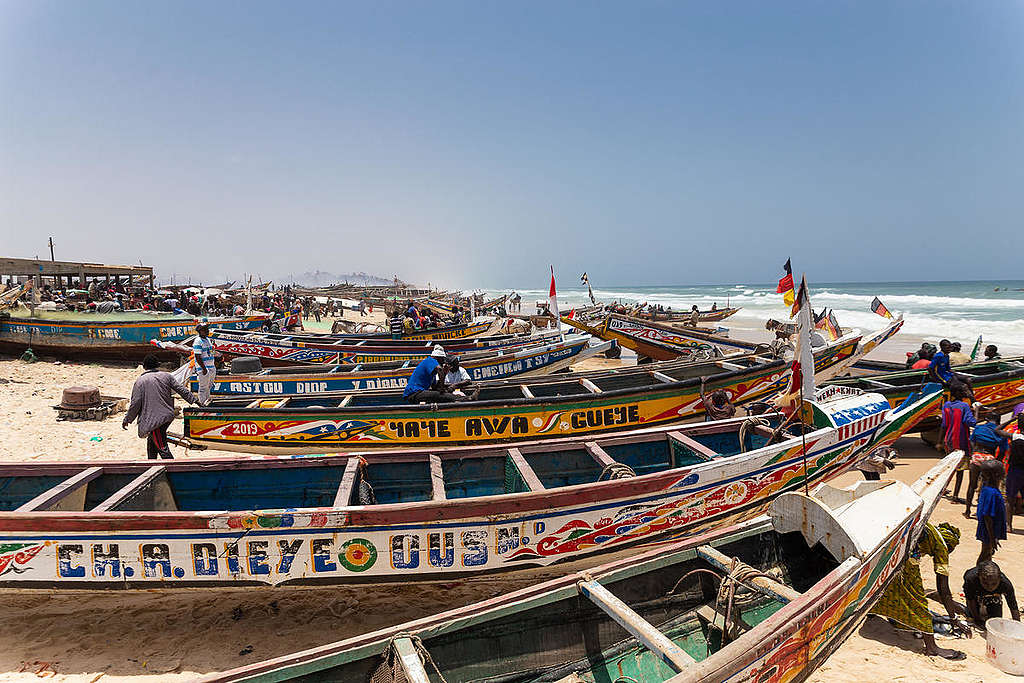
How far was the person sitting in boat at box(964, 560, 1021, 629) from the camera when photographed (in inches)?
181

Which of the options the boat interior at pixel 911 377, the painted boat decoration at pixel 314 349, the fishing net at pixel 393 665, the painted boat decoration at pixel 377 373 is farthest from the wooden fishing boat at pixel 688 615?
the painted boat decoration at pixel 314 349

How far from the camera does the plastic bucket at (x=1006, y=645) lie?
4.21 m

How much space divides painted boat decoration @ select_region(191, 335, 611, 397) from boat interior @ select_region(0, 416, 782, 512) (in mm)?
3784

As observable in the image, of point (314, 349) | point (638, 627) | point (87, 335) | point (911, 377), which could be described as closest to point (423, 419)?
point (638, 627)

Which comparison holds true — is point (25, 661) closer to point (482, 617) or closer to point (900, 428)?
point (482, 617)

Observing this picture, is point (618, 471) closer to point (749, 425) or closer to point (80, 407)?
point (749, 425)

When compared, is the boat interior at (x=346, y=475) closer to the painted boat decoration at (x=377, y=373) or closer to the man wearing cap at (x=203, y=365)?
the painted boat decoration at (x=377, y=373)

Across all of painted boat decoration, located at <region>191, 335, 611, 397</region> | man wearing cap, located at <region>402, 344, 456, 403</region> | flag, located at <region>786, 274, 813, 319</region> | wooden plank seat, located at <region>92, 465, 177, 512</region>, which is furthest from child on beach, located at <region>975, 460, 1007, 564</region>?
painted boat decoration, located at <region>191, 335, 611, 397</region>

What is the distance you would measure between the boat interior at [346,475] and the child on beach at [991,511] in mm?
1984

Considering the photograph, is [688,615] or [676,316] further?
[676,316]

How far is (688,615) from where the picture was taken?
4352 millimetres

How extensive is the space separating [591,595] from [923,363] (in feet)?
36.1

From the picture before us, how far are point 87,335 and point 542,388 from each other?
1751 centimetres

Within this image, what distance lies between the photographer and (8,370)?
16812 millimetres
